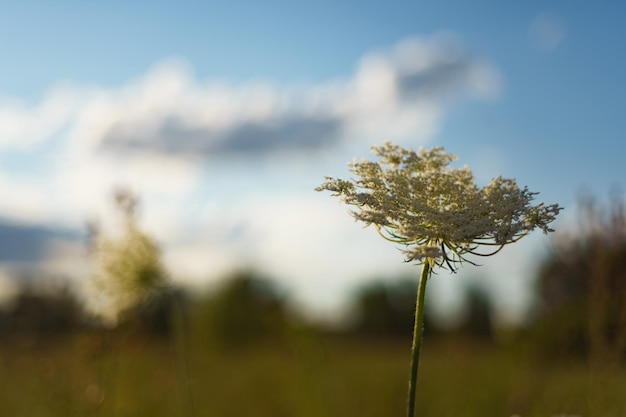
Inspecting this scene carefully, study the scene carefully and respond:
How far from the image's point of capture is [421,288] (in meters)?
2.61

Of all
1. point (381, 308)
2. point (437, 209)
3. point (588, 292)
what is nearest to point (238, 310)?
point (381, 308)

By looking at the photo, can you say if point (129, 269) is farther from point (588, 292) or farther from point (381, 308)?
point (381, 308)

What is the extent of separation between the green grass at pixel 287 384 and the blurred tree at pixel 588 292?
29 cm

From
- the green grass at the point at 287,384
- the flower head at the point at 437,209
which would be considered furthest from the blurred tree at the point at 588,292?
the flower head at the point at 437,209

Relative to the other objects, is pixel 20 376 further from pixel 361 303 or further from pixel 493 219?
pixel 361 303

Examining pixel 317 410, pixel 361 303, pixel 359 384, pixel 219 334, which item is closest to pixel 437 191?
pixel 317 410

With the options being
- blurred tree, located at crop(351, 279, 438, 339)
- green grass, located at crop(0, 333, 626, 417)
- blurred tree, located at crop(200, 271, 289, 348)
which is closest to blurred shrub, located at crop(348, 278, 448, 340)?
blurred tree, located at crop(351, 279, 438, 339)

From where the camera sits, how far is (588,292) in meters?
6.68

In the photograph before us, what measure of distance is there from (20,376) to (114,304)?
7.49m

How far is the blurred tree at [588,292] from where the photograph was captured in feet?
20.2

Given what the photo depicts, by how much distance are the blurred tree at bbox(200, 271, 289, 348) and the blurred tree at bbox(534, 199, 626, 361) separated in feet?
107

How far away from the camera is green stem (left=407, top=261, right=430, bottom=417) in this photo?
96.7 inches

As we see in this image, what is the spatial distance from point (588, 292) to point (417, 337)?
4797 mm

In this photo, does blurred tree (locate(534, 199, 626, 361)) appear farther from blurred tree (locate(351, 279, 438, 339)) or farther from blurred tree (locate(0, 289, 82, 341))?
blurred tree (locate(351, 279, 438, 339))
